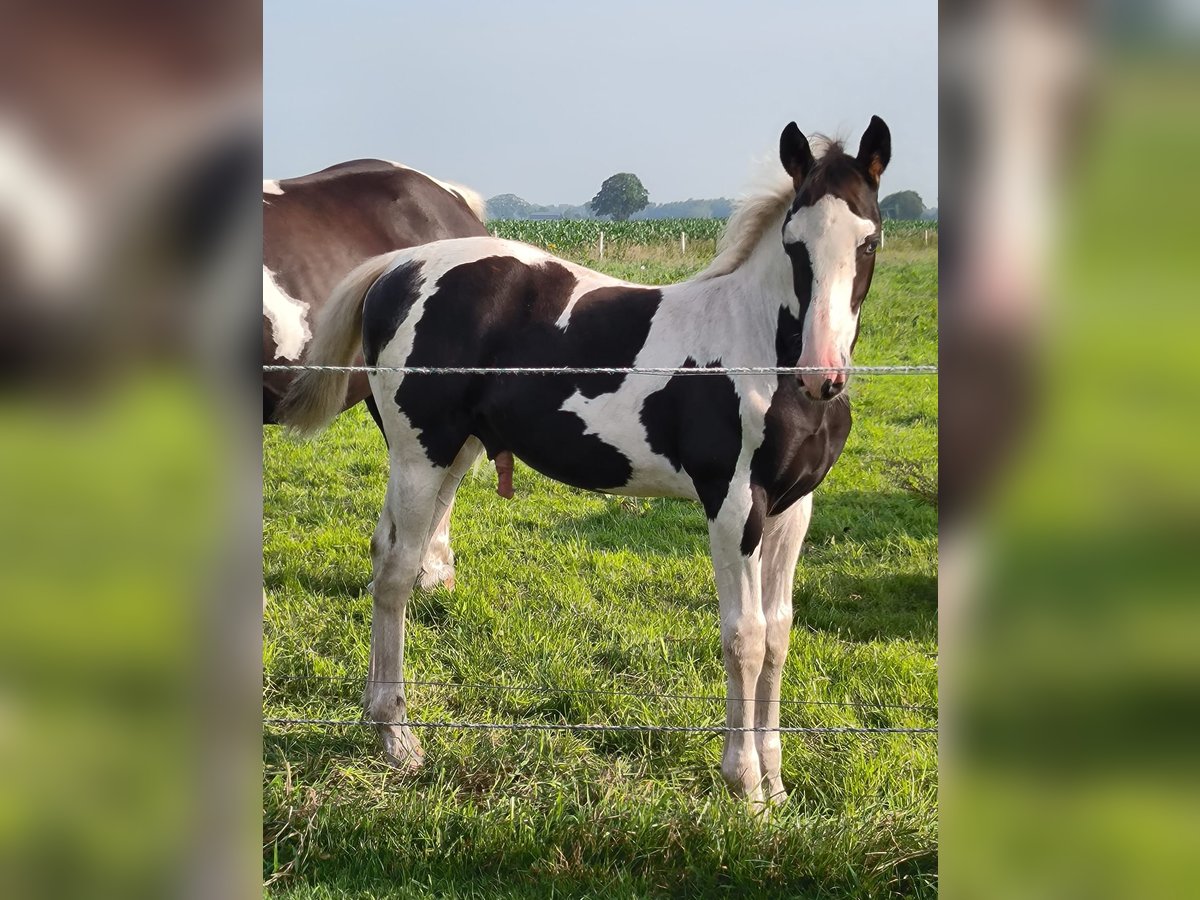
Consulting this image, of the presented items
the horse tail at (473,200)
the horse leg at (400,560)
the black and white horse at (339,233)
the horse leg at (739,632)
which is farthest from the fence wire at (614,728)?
the horse tail at (473,200)

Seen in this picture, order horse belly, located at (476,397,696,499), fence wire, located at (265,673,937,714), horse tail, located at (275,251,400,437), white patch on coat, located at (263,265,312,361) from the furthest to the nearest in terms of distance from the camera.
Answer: white patch on coat, located at (263,265,312,361), horse tail, located at (275,251,400,437), fence wire, located at (265,673,937,714), horse belly, located at (476,397,696,499)

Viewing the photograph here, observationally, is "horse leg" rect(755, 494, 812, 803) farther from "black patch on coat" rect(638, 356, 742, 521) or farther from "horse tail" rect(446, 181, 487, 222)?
"horse tail" rect(446, 181, 487, 222)

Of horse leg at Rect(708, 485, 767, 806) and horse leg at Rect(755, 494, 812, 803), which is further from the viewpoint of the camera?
horse leg at Rect(755, 494, 812, 803)

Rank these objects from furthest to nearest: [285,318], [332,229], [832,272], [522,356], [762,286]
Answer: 1. [332,229]
2. [285,318]
3. [522,356]
4. [762,286]
5. [832,272]

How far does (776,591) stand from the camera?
131 inches

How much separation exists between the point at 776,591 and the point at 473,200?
11.7 feet

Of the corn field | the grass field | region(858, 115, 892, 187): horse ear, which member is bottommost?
the grass field

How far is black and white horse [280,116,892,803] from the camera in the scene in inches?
113

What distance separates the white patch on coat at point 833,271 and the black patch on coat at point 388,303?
146 centimetres

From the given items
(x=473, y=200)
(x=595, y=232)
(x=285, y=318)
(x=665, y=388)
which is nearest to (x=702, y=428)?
(x=665, y=388)
